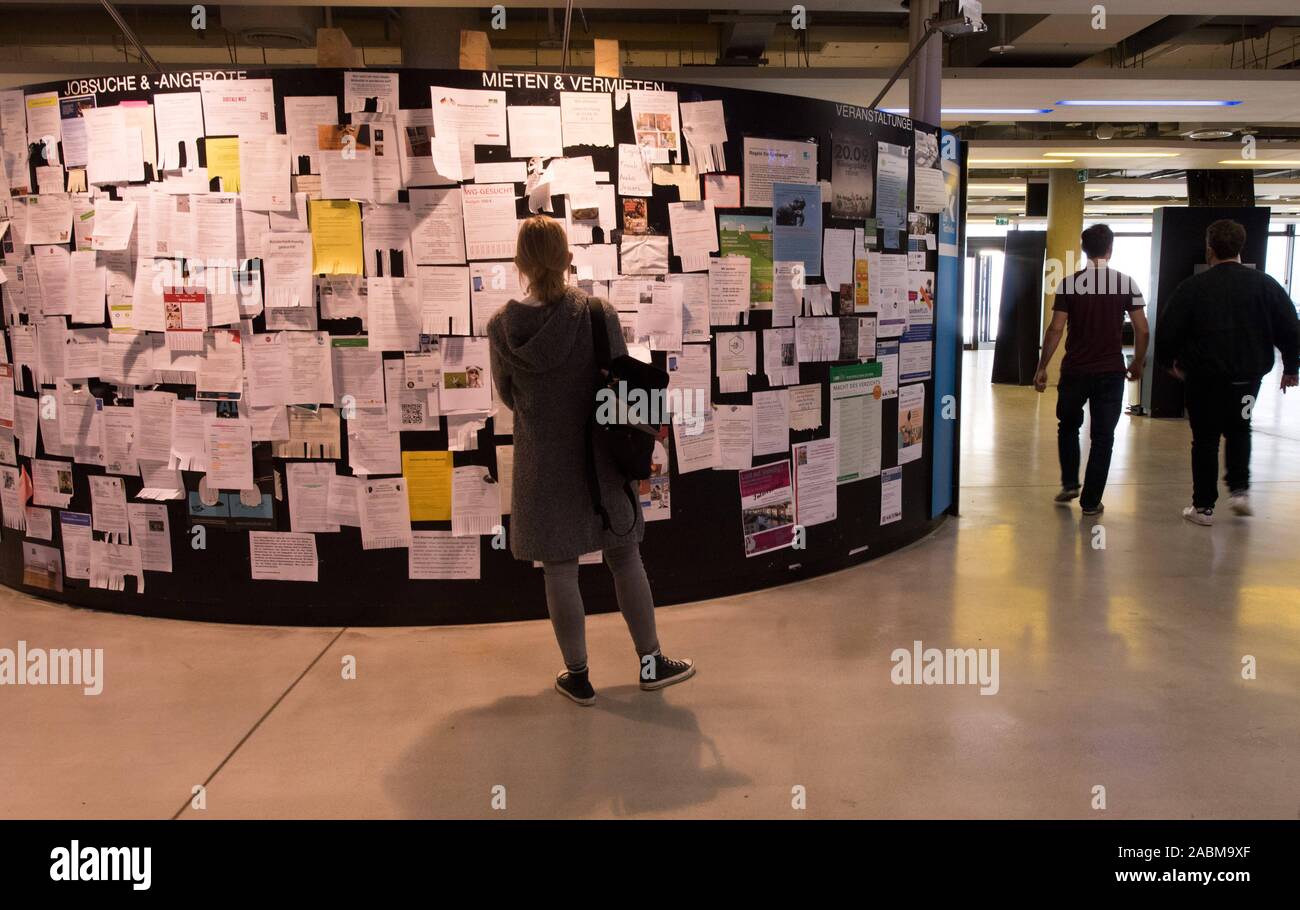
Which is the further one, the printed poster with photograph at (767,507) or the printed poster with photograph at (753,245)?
the printed poster with photograph at (767,507)

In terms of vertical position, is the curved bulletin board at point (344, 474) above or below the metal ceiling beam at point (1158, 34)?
below

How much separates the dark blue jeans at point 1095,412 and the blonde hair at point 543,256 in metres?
3.48

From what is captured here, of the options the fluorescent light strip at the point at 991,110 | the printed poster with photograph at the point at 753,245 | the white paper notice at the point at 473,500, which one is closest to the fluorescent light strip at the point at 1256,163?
the fluorescent light strip at the point at 991,110

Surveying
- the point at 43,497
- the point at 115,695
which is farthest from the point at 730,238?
the point at 43,497

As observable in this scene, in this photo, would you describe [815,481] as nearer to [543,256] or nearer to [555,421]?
[555,421]

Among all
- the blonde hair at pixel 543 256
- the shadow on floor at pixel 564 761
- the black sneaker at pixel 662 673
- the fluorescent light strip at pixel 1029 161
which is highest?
the fluorescent light strip at pixel 1029 161

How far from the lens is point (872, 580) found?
14.4 ft

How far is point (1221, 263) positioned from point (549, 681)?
4281 millimetres

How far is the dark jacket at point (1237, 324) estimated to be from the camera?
16.7 feet

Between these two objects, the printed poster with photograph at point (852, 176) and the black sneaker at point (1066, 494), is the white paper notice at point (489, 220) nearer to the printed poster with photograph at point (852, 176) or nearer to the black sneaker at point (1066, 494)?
the printed poster with photograph at point (852, 176)

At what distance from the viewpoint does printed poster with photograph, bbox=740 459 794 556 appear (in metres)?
4.14

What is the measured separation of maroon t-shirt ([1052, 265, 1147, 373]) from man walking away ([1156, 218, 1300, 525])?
0.79 ft

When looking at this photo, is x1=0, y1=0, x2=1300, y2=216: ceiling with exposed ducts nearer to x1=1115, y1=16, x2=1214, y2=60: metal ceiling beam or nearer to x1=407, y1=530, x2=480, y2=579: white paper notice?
x1=1115, y1=16, x2=1214, y2=60: metal ceiling beam

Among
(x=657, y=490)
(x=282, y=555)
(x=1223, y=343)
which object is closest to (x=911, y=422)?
(x=657, y=490)
